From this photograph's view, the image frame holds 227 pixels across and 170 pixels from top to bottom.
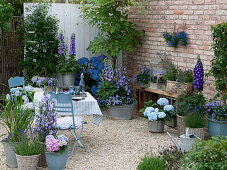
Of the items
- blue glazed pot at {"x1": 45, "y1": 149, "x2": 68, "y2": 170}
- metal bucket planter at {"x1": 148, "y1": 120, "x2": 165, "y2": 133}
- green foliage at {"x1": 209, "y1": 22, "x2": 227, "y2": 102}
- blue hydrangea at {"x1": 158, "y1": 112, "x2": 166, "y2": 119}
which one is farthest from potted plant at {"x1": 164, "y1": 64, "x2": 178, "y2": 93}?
blue glazed pot at {"x1": 45, "y1": 149, "x2": 68, "y2": 170}

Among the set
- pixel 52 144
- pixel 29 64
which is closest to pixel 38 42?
pixel 29 64

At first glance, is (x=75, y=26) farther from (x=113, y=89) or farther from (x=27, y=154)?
(x=27, y=154)

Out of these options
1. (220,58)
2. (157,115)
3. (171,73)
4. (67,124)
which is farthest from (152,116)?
(67,124)

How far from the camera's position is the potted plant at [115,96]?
7.36 meters

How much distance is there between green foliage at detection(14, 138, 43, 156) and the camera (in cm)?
444

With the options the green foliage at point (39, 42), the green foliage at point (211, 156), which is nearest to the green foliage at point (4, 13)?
the green foliage at point (39, 42)

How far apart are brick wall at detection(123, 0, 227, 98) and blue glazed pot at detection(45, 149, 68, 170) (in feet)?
9.50

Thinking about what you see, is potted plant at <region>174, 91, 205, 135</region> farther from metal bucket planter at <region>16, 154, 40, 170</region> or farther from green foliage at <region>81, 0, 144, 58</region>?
metal bucket planter at <region>16, 154, 40, 170</region>

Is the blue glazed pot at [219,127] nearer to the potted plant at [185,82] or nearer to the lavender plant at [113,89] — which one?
the potted plant at [185,82]

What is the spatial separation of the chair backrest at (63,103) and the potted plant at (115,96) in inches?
84.2

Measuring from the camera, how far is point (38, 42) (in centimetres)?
784

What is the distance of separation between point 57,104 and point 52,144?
2.97ft

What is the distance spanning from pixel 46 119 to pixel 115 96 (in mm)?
2916

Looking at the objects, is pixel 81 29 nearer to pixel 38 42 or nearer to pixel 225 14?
pixel 38 42
